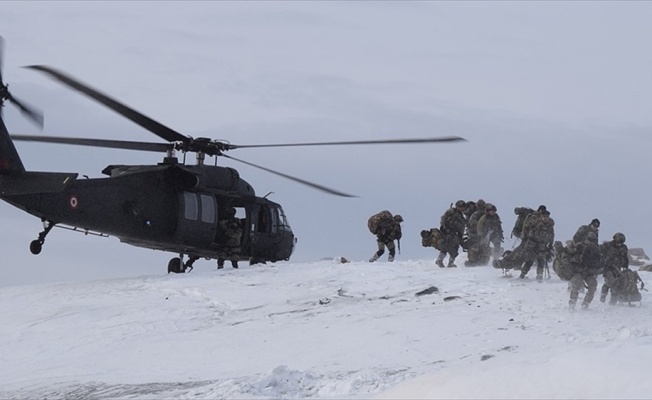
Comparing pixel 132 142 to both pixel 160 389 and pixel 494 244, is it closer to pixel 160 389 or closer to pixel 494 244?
pixel 494 244

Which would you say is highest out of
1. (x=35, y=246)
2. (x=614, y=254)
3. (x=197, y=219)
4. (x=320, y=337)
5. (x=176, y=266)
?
(x=197, y=219)

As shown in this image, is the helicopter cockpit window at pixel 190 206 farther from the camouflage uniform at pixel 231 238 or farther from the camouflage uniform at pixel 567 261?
the camouflage uniform at pixel 567 261

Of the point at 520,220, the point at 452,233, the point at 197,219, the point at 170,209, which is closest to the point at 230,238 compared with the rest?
the point at 197,219

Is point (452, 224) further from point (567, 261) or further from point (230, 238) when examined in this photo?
point (230, 238)

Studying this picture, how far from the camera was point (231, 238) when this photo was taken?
24938mm

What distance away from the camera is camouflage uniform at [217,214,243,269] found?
24938 mm

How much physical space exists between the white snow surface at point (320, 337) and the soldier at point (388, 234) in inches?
73.2

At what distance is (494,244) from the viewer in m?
23.3

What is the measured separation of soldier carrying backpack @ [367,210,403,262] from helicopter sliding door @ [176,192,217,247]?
3.81 metres

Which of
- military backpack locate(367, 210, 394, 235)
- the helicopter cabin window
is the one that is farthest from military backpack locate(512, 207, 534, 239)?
the helicopter cabin window

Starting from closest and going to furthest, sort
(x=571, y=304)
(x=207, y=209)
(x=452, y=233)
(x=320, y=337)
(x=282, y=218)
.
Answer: (x=320, y=337)
(x=571, y=304)
(x=452, y=233)
(x=207, y=209)
(x=282, y=218)

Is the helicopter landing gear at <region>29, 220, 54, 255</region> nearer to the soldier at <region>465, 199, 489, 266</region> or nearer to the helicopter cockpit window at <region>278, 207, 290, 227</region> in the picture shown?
the helicopter cockpit window at <region>278, 207, 290, 227</region>

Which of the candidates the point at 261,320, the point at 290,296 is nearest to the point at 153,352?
the point at 261,320

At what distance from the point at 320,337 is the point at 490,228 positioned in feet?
26.3
